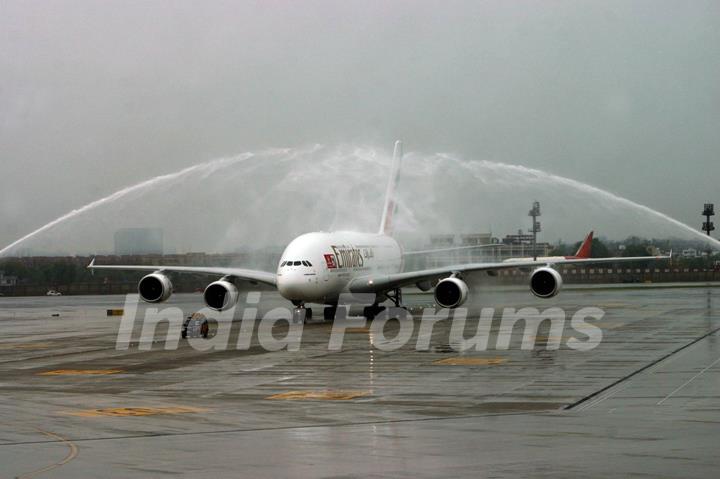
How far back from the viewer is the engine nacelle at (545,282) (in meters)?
51.8

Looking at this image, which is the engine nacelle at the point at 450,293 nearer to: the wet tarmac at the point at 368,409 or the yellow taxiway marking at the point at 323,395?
the wet tarmac at the point at 368,409

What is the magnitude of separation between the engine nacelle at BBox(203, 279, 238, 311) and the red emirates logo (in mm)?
5323

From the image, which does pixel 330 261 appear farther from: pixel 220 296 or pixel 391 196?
pixel 391 196

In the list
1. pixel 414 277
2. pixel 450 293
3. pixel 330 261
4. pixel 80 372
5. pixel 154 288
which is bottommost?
pixel 80 372

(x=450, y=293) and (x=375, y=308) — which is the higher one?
(x=450, y=293)

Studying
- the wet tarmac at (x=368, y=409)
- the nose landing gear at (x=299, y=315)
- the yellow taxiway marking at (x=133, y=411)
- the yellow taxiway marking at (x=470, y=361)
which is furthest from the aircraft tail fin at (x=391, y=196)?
the yellow taxiway marking at (x=133, y=411)

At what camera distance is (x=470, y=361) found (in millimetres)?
30484

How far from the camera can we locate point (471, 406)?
21.1 metres

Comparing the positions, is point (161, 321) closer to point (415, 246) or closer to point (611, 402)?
point (415, 246)

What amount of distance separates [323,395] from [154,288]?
31.6 metres

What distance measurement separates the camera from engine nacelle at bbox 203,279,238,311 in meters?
51.8

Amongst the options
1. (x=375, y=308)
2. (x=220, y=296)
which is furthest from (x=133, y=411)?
(x=375, y=308)

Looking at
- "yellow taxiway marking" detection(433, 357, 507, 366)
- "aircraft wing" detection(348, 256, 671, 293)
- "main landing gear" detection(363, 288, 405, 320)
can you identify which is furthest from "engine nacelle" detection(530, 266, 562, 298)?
"yellow taxiway marking" detection(433, 357, 507, 366)

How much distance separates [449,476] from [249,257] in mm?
56422
